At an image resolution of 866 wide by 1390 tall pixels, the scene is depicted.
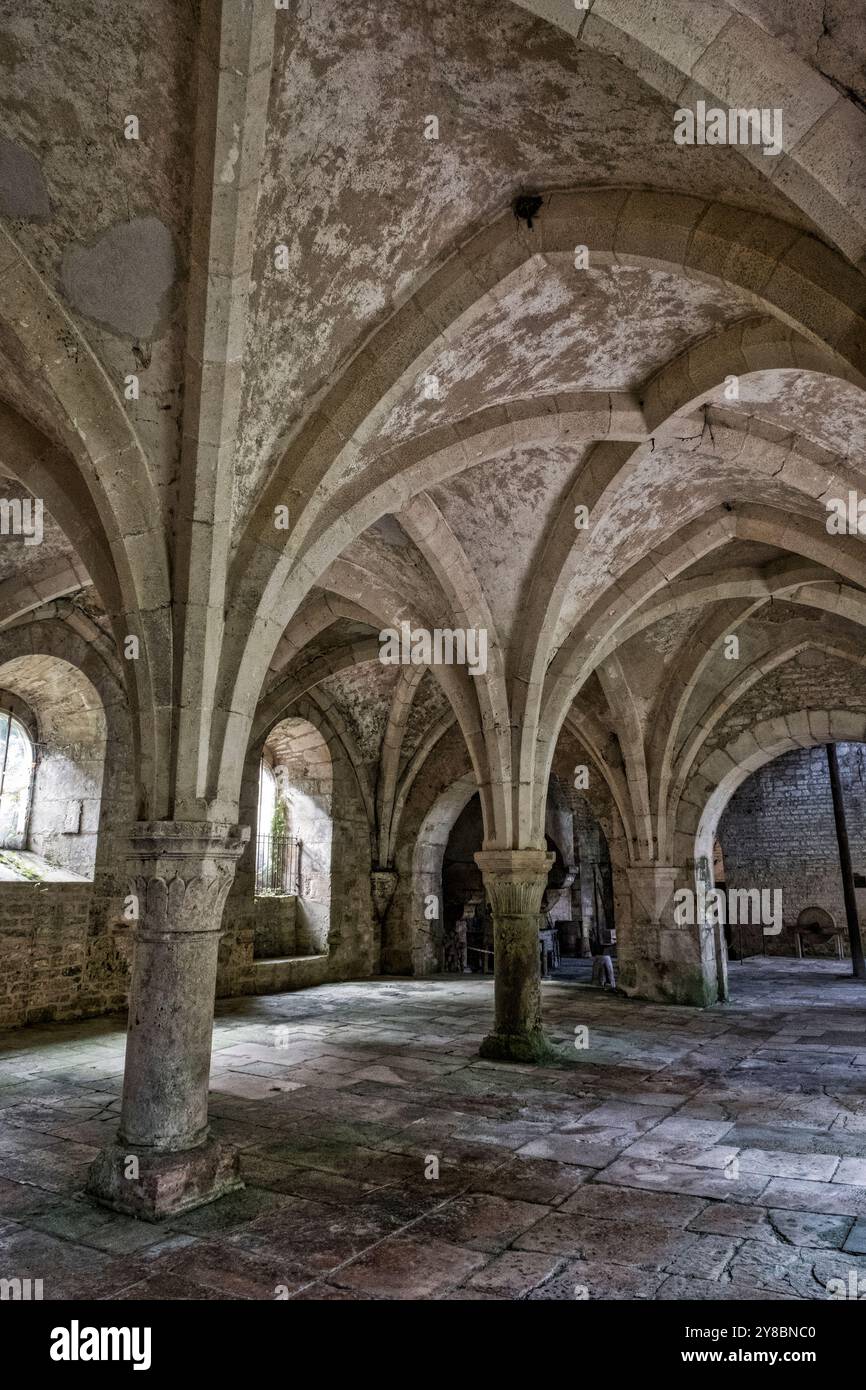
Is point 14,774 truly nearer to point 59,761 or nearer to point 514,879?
point 59,761

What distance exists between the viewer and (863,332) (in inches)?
103

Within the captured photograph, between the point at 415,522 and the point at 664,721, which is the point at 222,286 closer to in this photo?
the point at 415,522

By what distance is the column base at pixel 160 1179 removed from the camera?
3.07 m

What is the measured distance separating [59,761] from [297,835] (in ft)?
13.3

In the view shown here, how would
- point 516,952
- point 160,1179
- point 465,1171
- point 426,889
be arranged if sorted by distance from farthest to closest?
point 426,889, point 516,952, point 465,1171, point 160,1179

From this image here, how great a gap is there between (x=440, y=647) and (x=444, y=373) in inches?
97.2

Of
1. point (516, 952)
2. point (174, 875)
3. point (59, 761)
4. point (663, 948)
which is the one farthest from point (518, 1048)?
point (59, 761)

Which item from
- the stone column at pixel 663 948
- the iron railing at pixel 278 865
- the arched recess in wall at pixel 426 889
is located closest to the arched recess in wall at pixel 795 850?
the arched recess in wall at pixel 426 889

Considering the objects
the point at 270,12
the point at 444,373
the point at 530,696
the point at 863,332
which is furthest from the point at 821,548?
the point at 270,12

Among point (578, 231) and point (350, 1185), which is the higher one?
point (578, 231)

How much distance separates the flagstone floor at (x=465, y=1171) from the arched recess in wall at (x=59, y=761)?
1.94 metres

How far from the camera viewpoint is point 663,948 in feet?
31.4

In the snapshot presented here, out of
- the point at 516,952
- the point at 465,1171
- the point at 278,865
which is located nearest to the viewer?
the point at 465,1171

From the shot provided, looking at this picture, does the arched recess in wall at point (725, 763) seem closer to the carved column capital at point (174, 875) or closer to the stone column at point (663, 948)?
the stone column at point (663, 948)
